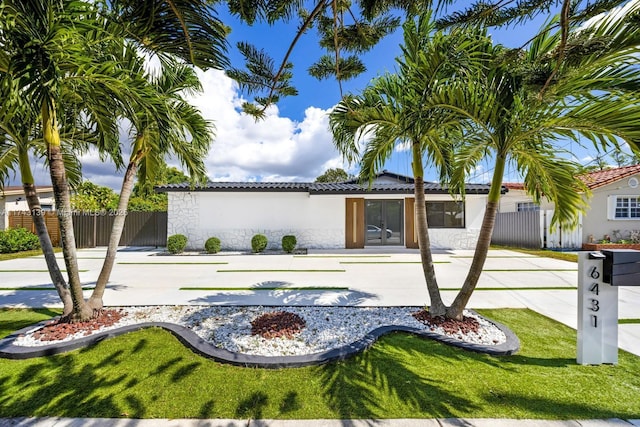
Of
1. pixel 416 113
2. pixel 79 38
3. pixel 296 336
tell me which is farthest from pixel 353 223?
pixel 79 38

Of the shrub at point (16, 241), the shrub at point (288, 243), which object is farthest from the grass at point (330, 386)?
the shrub at point (16, 241)

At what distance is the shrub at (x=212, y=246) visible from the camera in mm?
12352

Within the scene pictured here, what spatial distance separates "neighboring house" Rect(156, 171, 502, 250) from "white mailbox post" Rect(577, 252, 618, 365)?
10020mm

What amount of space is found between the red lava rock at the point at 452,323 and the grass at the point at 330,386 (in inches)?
20.1

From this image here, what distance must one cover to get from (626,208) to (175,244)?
2270 cm

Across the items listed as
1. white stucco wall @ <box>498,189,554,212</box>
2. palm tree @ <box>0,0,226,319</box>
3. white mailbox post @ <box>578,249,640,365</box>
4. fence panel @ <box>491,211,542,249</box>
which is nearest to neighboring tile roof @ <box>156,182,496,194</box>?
fence panel @ <box>491,211,542,249</box>

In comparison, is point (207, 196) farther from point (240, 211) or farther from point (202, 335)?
point (202, 335)

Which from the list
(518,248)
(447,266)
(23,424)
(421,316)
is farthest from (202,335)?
(518,248)

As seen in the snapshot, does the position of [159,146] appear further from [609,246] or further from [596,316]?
[609,246]

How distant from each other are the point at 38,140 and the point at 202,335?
4076 mm

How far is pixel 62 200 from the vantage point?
369cm

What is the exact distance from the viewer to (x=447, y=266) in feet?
32.0

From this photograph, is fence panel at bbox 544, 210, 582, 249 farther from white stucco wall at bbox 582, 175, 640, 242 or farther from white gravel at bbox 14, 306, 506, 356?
white gravel at bbox 14, 306, 506, 356

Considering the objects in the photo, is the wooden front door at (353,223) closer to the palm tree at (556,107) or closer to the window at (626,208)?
the palm tree at (556,107)
